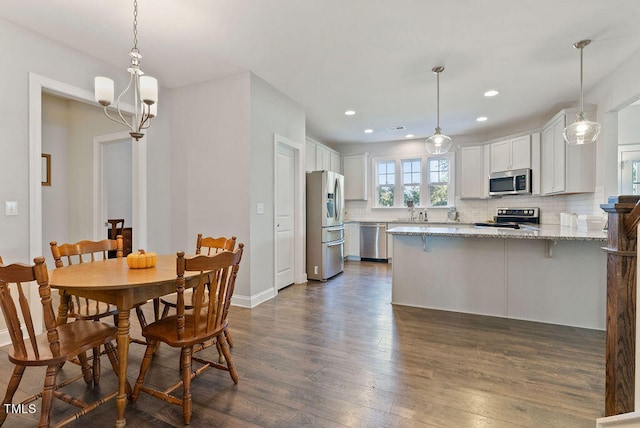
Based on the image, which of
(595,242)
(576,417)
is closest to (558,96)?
(595,242)

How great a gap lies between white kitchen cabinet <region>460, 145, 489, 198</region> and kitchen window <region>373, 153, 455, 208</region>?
1.08 ft

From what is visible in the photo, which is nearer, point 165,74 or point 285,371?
point 285,371

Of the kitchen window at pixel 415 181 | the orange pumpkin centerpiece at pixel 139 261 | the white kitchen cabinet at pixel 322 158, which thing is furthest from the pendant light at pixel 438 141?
the kitchen window at pixel 415 181

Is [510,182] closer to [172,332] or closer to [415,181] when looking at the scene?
[415,181]

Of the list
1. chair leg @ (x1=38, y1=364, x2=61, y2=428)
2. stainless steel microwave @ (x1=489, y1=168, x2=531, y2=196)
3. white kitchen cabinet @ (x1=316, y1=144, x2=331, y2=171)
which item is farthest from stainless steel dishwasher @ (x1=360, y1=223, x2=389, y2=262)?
chair leg @ (x1=38, y1=364, x2=61, y2=428)

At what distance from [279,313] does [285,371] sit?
1.20 meters

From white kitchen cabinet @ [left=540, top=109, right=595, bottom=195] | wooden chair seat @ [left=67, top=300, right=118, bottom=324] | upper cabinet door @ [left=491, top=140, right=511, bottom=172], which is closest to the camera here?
wooden chair seat @ [left=67, top=300, right=118, bottom=324]

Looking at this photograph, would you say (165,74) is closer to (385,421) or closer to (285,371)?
(285,371)

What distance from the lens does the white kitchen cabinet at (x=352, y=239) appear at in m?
6.71

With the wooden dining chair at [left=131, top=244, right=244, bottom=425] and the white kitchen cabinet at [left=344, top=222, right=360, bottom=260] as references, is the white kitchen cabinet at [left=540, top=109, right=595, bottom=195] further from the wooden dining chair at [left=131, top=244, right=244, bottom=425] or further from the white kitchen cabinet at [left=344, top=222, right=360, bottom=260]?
the wooden dining chair at [left=131, top=244, right=244, bottom=425]

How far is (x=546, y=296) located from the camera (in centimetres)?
304

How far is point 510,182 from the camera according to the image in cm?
530

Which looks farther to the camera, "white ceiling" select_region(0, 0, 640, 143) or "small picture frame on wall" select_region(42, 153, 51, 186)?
"small picture frame on wall" select_region(42, 153, 51, 186)

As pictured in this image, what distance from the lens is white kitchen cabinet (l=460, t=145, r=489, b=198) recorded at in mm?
5910
